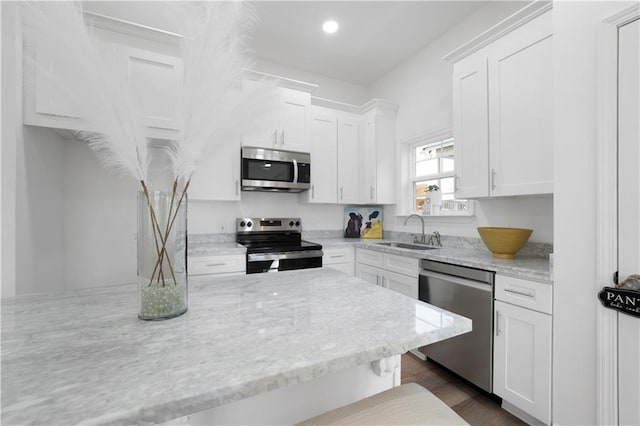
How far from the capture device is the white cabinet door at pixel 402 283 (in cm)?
239

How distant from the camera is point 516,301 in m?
1.67

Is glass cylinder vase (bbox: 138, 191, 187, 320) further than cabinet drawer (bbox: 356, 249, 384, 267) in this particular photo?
No

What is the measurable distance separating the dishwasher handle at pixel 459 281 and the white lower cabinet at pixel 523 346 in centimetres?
6

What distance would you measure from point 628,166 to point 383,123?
255 centimetres

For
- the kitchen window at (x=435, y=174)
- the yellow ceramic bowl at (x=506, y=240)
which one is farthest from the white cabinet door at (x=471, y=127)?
the kitchen window at (x=435, y=174)

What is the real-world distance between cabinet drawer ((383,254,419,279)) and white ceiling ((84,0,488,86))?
2346 millimetres

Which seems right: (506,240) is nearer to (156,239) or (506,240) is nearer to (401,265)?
(401,265)

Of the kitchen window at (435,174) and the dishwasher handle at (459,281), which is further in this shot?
the kitchen window at (435,174)

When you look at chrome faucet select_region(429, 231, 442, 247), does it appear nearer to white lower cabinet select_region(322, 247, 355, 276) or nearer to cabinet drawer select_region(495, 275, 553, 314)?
white lower cabinet select_region(322, 247, 355, 276)

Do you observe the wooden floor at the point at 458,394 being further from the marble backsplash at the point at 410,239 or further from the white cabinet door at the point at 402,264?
the marble backsplash at the point at 410,239

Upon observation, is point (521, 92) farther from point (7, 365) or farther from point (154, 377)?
point (7, 365)

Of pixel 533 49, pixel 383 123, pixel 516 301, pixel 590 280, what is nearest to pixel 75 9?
pixel 590 280

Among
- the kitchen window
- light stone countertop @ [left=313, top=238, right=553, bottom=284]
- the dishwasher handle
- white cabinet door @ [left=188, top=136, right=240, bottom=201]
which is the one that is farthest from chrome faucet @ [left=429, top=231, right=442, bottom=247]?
white cabinet door @ [left=188, top=136, right=240, bottom=201]

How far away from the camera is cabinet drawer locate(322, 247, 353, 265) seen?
10.00 feet
